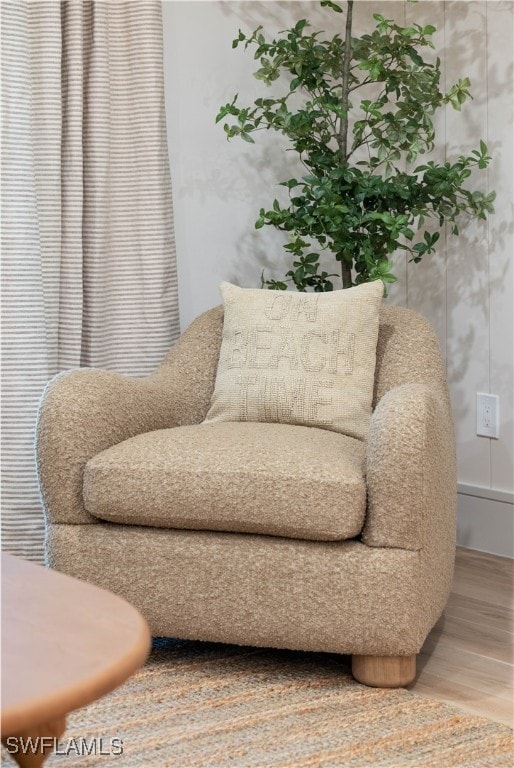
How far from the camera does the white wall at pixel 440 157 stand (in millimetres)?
2939

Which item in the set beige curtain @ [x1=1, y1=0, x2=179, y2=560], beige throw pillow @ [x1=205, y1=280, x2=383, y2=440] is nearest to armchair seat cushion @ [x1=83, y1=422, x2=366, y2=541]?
beige throw pillow @ [x1=205, y1=280, x2=383, y2=440]

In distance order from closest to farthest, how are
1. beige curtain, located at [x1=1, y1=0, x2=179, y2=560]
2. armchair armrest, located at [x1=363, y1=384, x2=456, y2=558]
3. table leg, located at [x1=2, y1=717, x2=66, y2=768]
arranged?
table leg, located at [x1=2, y1=717, x2=66, y2=768] → armchair armrest, located at [x1=363, y1=384, x2=456, y2=558] → beige curtain, located at [x1=1, y1=0, x2=179, y2=560]

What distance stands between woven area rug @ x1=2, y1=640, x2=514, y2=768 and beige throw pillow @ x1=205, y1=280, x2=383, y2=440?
56 centimetres

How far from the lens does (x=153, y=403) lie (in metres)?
2.33

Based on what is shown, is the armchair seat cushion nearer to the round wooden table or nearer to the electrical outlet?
the round wooden table

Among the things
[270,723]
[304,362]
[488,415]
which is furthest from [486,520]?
[270,723]

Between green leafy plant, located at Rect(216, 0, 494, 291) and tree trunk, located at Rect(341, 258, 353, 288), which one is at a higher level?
green leafy plant, located at Rect(216, 0, 494, 291)

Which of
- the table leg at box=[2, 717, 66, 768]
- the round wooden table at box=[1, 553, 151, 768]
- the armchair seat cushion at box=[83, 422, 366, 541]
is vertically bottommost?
the table leg at box=[2, 717, 66, 768]

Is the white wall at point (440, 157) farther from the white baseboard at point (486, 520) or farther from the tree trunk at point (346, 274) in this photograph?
the tree trunk at point (346, 274)

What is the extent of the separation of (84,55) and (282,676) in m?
1.76

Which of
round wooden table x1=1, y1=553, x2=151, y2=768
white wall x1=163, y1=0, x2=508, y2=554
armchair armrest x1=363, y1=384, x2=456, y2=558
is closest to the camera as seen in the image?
round wooden table x1=1, y1=553, x2=151, y2=768

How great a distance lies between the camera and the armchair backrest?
2.37m

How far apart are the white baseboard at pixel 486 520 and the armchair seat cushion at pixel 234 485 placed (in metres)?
1.08

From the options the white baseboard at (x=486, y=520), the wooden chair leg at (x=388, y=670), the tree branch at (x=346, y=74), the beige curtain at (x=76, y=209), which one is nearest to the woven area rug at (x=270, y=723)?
the wooden chair leg at (x=388, y=670)
